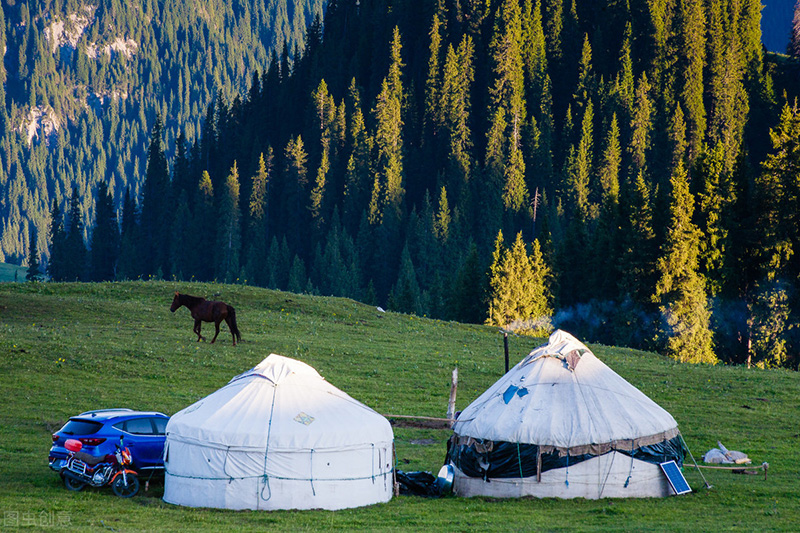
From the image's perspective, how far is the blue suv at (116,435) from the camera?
20.8 meters

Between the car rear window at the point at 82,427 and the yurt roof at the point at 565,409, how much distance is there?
8759 millimetres

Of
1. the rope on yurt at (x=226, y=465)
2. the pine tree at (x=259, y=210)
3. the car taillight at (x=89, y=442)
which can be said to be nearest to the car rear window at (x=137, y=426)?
the car taillight at (x=89, y=442)

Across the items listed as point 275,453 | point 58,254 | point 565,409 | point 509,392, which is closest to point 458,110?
point 58,254

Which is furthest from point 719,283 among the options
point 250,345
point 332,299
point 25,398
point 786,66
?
point 786,66

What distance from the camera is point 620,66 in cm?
14062

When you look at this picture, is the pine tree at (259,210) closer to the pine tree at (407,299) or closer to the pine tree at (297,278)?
the pine tree at (297,278)

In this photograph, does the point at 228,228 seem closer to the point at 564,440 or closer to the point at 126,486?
the point at 126,486

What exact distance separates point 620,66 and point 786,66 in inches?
1118

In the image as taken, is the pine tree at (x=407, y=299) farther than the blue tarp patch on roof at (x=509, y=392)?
Yes

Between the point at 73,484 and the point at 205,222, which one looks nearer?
the point at 73,484

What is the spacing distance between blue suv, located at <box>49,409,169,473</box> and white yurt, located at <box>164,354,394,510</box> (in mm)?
936

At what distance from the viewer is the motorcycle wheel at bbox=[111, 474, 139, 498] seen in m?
21.0

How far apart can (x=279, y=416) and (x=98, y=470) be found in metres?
4.06

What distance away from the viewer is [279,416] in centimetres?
2127
